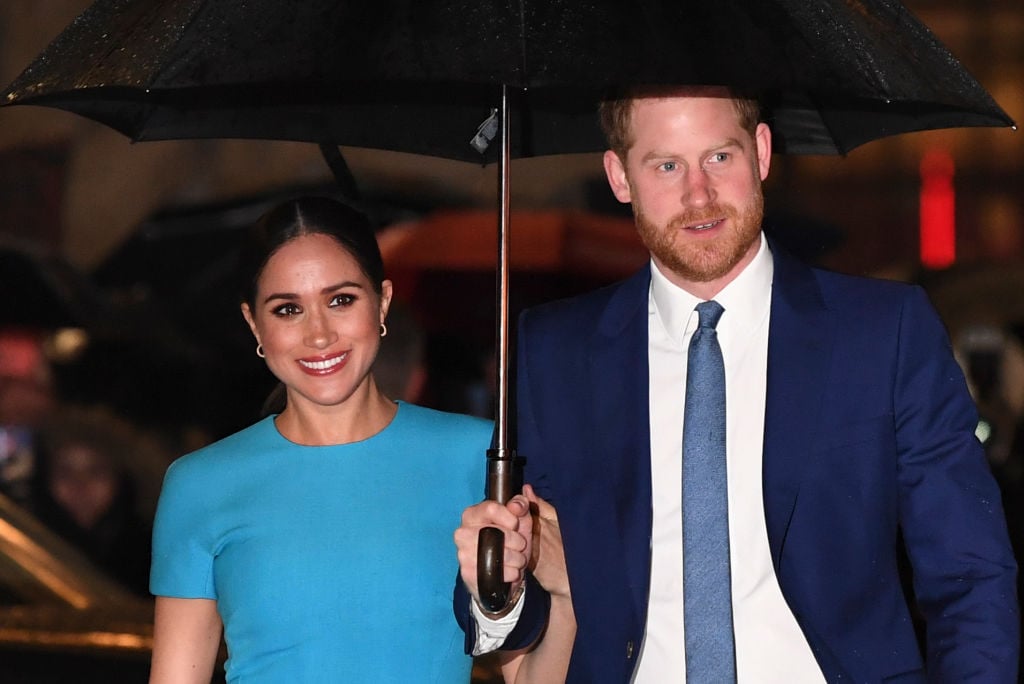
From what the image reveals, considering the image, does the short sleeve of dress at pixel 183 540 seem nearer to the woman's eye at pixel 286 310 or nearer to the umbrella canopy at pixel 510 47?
the woman's eye at pixel 286 310

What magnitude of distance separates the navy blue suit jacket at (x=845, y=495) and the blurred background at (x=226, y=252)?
5381mm

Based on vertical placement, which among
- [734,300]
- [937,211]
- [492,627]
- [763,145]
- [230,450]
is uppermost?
[937,211]

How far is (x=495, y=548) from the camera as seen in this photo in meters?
2.32

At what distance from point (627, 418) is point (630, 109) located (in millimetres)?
474

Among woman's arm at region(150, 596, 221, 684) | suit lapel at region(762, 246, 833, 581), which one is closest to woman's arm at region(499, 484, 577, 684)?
suit lapel at region(762, 246, 833, 581)

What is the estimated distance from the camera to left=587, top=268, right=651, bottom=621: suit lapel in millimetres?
2432

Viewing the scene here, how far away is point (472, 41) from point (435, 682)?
1051 millimetres

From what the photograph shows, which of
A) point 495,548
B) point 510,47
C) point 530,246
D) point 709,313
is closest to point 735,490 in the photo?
point 709,313

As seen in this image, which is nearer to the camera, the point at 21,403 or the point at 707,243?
the point at 707,243

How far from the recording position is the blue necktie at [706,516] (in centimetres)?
233

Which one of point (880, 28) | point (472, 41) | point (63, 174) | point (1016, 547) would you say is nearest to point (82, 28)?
point (472, 41)

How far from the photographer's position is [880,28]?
7.42ft

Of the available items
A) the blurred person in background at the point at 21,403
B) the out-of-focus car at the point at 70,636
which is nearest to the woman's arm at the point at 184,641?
the out-of-focus car at the point at 70,636

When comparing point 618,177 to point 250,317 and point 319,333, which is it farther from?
point 250,317
